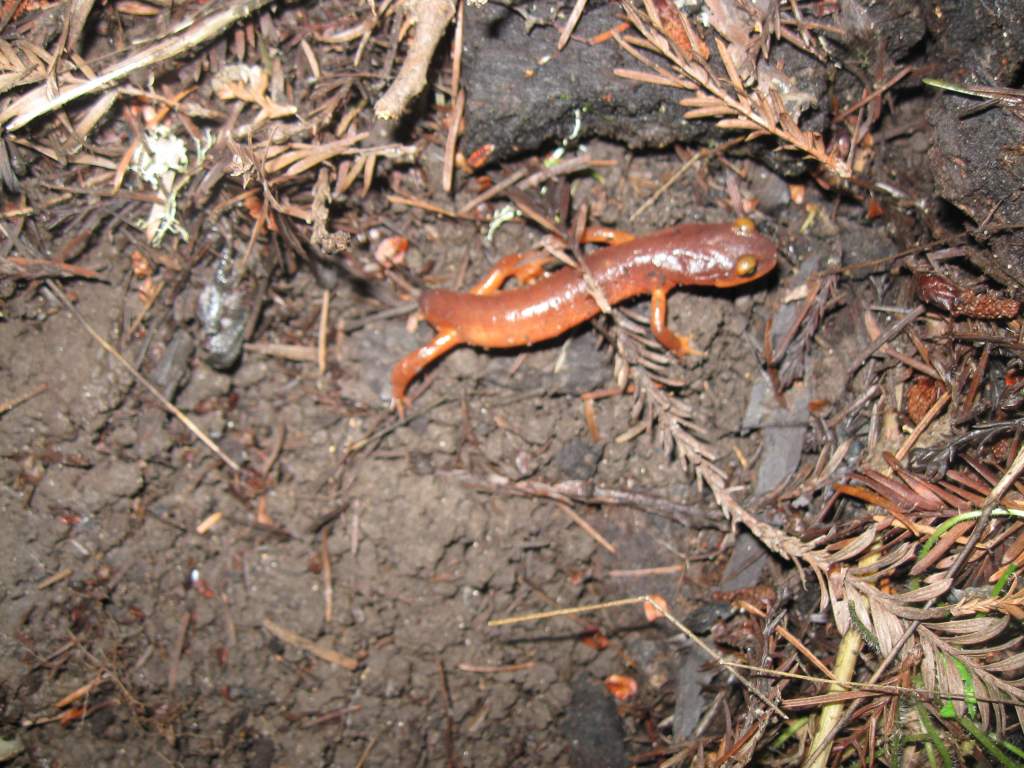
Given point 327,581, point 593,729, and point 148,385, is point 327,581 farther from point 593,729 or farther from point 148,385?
point 593,729

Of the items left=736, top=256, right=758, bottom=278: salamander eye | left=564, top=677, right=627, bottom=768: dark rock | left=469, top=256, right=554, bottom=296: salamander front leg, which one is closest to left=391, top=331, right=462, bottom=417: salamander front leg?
left=469, top=256, right=554, bottom=296: salamander front leg

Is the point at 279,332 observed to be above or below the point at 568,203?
below

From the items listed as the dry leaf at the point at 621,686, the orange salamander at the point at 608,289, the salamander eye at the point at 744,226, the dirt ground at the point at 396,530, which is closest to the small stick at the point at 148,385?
the dirt ground at the point at 396,530

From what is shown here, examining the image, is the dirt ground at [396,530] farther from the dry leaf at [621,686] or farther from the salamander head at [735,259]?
the salamander head at [735,259]

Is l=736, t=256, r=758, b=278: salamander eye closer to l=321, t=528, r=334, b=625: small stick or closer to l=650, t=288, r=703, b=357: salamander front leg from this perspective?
l=650, t=288, r=703, b=357: salamander front leg

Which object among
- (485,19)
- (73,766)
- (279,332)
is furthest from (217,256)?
(73,766)

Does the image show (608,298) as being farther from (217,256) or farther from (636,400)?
(217,256)

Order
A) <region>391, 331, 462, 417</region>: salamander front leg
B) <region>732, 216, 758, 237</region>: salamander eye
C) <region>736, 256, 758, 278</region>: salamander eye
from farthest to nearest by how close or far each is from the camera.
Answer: <region>391, 331, 462, 417</region>: salamander front leg
<region>732, 216, 758, 237</region>: salamander eye
<region>736, 256, 758, 278</region>: salamander eye
